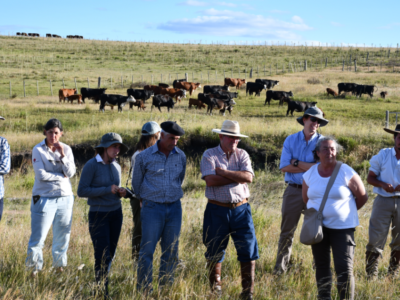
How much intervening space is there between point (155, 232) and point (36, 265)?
5.08ft

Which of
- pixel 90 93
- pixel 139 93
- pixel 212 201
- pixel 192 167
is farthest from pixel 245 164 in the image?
pixel 90 93

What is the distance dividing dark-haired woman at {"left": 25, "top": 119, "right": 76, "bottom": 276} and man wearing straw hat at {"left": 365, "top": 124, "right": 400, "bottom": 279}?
3926mm

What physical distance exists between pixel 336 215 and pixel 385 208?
1.53 meters

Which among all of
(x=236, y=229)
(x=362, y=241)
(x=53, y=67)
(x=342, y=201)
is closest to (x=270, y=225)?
(x=362, y=241)

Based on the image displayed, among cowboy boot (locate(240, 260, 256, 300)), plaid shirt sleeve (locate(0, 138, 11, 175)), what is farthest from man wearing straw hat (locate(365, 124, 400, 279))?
plaid shirt sleeve (locate(0, 138, 11, 175))

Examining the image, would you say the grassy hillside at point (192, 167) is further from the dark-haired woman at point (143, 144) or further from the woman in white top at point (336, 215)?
the woman in white top at point (336, 215)

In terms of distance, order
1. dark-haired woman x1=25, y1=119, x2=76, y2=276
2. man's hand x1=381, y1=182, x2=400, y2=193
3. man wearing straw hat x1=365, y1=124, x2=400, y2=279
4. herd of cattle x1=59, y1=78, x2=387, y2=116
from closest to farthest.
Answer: dark-haired woman x1=25, y1=119, x2=76, y2=276, man's hand x1=381, y1=182, x2=400, y2=193, man wearing straw hat x1=365, y1=124, x2=400, y2=279, herd of cattle x1=59, y1=78, x2=387, y2=116

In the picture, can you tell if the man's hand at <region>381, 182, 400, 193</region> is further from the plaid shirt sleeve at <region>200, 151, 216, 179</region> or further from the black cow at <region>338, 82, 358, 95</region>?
the black cow at <region>338, 82, 358, 95</region>

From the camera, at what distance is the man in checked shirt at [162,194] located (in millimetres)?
4660

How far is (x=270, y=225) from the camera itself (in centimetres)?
735

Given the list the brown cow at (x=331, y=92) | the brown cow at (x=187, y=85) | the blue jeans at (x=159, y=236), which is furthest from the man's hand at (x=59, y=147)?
the brown cow at (x=187, y=85)

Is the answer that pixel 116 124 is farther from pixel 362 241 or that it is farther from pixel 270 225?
pixel 362 241

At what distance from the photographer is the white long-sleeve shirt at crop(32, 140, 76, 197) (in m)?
5.12

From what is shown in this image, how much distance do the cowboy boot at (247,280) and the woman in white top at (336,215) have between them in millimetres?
728
